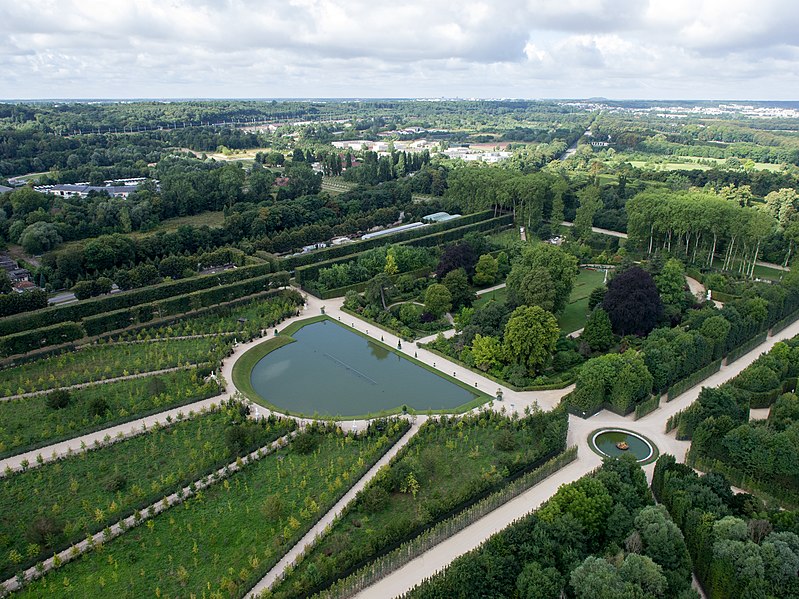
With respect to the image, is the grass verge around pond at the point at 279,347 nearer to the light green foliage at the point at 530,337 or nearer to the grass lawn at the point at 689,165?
the light green foliage at the point at 530,337

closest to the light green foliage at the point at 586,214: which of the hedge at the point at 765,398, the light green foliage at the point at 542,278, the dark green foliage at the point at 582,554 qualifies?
the light green foliage at the point at 542,278

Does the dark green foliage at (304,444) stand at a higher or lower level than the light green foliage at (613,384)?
lower

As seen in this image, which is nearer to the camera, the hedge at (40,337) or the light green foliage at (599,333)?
the hedge at (40,337)

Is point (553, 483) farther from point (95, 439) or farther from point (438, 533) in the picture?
point (95, 439)

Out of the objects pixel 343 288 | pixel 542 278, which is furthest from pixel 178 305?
pixel 542 278

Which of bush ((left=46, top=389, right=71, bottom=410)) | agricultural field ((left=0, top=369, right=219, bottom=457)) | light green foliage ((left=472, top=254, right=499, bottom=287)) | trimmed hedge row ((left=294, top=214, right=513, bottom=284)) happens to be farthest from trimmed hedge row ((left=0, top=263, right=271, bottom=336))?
light green foliage ((left=472, top=254, right=499, bottom=287))

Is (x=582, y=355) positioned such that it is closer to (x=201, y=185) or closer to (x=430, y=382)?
(x=430, y=382)

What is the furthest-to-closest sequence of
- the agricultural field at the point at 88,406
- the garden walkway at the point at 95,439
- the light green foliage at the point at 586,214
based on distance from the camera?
1. the light green foliage at the point at 586,214
2. the agricultural field at the point at 88,406
3. the garden walkway at the point at 95,439

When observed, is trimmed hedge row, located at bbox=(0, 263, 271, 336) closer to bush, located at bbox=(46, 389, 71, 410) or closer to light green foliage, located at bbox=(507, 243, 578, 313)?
bush, located at bbox=(46, 389, 71, 410)
